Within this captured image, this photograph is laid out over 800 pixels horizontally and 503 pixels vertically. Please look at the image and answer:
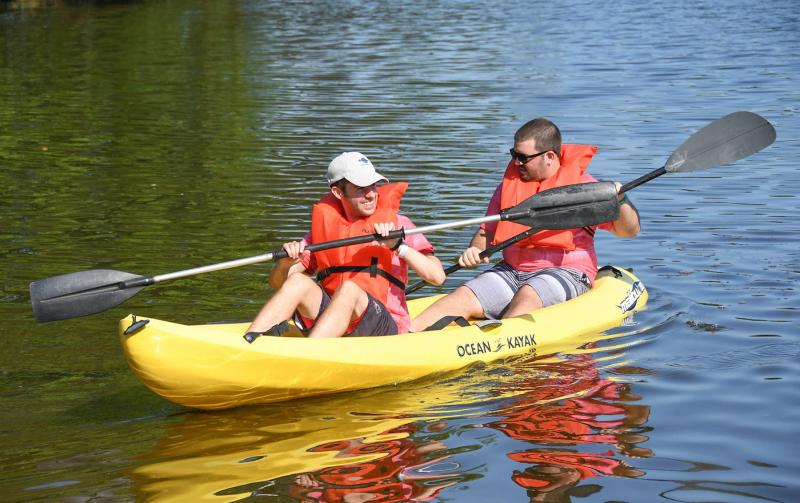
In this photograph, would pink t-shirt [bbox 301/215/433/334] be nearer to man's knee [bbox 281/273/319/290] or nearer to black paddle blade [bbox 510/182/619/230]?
man's knee [bbox 281/273/319/290]

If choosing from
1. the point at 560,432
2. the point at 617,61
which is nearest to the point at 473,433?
the point at 560,432

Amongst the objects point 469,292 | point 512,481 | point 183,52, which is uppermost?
point 183,52

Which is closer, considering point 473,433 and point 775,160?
point 473,433

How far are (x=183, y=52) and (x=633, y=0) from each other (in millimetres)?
13773

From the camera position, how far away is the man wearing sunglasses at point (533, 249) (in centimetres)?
705

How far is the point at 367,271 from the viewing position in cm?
631

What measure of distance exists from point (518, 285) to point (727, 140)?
66.5 inches

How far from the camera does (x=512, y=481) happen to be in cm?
489

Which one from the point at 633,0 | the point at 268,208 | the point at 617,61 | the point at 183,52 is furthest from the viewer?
the point at 633,0

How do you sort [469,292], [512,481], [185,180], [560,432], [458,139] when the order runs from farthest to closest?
1. [458,139]
2. [185,180]
3. [469,292]
4. [560,432]
5. [512,481]

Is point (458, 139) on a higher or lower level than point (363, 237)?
higher

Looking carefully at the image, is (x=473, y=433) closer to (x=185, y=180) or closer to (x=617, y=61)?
(x=185, y=180)

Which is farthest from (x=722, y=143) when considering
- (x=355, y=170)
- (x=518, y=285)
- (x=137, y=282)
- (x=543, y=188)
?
(x=137, y=282)

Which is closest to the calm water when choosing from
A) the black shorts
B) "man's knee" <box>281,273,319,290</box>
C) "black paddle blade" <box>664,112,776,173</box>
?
the black shorts
